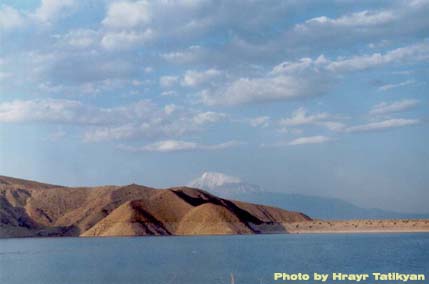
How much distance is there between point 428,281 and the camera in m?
47.8

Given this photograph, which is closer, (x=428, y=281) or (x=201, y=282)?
(x=428, y=281)

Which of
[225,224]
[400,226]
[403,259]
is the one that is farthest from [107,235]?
[403,259]

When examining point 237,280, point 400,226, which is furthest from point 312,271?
point 400,226

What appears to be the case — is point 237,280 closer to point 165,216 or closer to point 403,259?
point 403,259

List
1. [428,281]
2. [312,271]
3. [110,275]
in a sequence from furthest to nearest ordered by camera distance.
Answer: [110,275], [312,271], [428,281]

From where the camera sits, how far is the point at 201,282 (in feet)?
176

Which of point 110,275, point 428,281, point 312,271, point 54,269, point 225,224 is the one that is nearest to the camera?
point 428,281

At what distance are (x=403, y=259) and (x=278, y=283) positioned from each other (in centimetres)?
2636

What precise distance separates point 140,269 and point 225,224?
403 feet

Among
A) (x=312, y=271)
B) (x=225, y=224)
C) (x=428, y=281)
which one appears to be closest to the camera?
(x=428, y=281)

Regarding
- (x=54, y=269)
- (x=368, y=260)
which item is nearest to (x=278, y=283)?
(x=368, y=260)

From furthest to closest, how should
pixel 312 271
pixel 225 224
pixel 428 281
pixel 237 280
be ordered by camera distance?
pixel 225 224 → pixel 312 271 → pixel 237 280 → pixel 428 281

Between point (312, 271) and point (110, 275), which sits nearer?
point (312, 271)

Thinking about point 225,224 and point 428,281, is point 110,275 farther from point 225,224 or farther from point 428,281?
point 225,224
